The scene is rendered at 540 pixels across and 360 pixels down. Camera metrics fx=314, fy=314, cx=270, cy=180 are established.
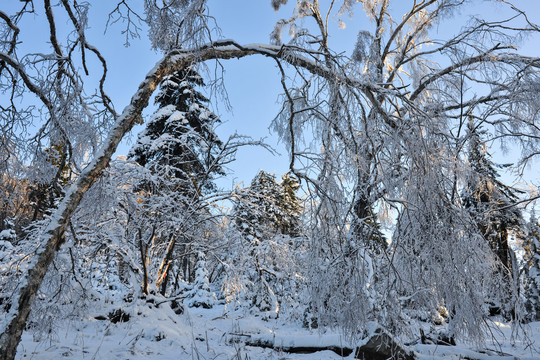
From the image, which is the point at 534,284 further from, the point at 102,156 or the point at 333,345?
the point at 102,156

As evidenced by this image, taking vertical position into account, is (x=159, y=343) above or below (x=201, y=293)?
below

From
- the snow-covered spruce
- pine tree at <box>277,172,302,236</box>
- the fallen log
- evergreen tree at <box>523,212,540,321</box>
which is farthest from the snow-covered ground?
the snow-covered spruce

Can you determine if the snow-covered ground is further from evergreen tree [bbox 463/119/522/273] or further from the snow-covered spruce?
the snow-covered spruce

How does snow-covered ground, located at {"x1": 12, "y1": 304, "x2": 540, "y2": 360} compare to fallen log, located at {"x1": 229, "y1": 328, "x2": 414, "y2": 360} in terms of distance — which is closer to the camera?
snow-covered ground, located at {"x1": 12, "y1": 304, "x2": 540, "y2": 360}

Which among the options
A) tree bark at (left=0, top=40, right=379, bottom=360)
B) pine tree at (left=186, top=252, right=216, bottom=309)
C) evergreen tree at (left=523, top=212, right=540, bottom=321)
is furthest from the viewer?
pine tree at (left=186, top=252, right=216, bottom=309)

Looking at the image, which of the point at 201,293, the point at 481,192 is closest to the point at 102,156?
the point at 481,192

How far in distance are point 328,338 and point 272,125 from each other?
4.11 m

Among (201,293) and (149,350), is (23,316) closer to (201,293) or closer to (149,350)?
(149,350)

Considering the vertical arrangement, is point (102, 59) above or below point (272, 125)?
above

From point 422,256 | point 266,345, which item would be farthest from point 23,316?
point 266,345

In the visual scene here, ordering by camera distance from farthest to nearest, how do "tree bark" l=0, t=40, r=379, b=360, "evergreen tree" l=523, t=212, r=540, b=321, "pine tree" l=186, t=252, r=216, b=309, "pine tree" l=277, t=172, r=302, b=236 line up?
"pine tree" l=186, t=252, r=216, b=309, "evergreen tree" l=523, t=212, r=540, b=321, "pine tree" l=277, t=172, r=302, b=236, "tree bark" l=0, t=40, r=379, b=360

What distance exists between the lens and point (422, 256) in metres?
3.06

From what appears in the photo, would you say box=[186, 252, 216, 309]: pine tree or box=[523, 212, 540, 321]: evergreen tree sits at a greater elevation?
box=[523, 212, 540, 321]: evergreen tree

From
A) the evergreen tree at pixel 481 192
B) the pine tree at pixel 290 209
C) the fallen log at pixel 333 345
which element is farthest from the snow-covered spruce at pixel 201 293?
the evergreen tree at pixel 481 192
